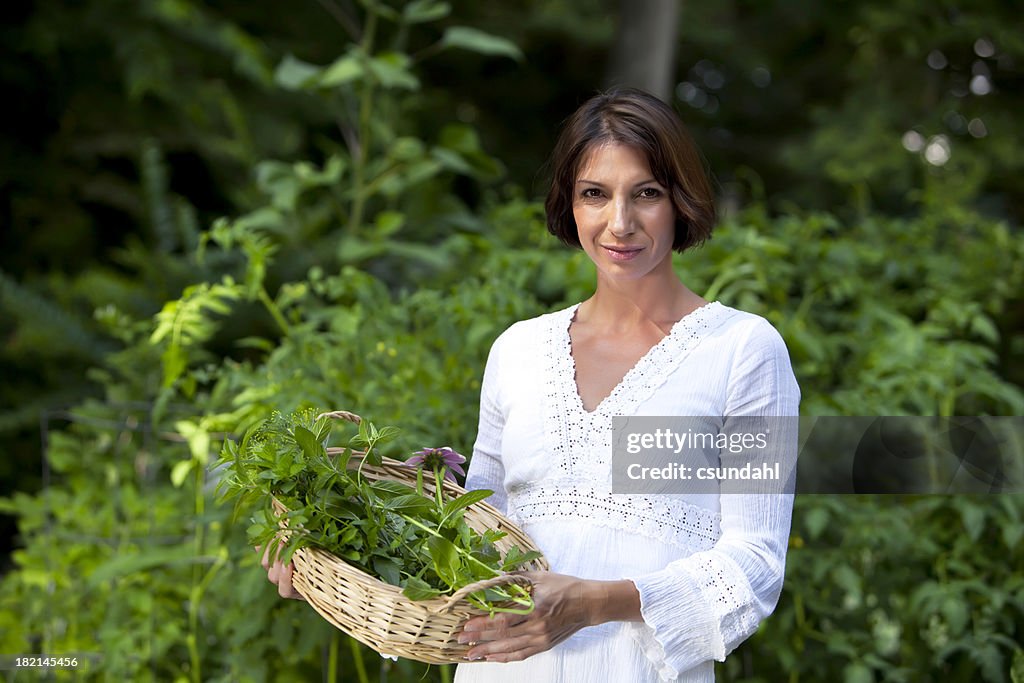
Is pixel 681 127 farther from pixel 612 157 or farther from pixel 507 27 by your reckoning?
pixel 507 27

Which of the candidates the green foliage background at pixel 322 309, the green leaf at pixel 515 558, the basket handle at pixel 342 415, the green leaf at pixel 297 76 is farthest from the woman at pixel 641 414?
the green leaf at pixel 297 76

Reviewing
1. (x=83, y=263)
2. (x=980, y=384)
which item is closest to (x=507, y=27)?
(x=83, y=263)

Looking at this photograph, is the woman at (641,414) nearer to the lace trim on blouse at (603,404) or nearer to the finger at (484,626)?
the lace trim on blouse at (603,404)

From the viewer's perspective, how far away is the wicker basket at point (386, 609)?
4.06ft

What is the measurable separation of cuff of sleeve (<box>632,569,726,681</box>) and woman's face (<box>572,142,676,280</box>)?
0.42 metres

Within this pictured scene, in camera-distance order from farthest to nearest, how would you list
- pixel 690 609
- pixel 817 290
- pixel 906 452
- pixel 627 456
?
pixel 817 290, pixel 906 452, pixel 627 456, pixel 690 609

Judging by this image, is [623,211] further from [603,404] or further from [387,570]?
[387,570]

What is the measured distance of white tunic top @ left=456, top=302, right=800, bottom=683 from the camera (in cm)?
141

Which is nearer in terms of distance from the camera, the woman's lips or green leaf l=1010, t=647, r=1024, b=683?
the woman's lips

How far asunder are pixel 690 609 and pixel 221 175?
4.52m

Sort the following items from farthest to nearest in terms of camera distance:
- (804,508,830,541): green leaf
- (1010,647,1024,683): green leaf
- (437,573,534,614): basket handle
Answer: (804,508,830,541): green leaf, (1010,647,1024,683): green leaf, (437,573,534,614): basket handle

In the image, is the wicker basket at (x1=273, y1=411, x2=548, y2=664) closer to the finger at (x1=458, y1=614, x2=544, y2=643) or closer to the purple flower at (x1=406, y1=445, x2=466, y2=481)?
the finger at (x1=458, y1=614, x2=544, y2=643)

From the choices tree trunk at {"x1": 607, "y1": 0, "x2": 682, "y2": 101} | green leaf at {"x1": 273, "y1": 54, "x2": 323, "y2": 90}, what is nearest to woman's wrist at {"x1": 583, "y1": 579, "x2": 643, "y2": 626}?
green leaf at {"x1": 273, "y1": 54, "x2": 323, "y2": 90}

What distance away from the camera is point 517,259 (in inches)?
113
